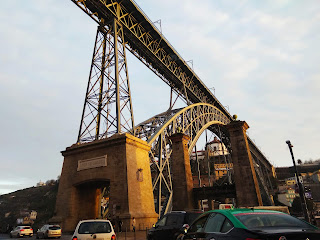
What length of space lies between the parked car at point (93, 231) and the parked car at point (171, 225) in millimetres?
2049

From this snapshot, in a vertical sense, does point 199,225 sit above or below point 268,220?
below

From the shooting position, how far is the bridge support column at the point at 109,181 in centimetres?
1688

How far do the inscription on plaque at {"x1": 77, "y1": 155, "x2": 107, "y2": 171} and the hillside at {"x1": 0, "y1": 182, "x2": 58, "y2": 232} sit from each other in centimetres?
8607

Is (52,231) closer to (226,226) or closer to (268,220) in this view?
(226,226)

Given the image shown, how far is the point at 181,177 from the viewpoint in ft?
75.9

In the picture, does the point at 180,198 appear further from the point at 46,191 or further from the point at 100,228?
the point at 46,191

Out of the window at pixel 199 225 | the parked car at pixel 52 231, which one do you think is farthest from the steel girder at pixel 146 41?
the window at pixel 199 225

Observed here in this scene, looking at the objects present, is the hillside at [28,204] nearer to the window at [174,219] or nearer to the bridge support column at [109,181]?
the bridge support column at [109,181]

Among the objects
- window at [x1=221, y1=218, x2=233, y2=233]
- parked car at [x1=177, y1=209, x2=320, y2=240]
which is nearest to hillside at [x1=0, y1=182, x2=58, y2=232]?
parked car at [x1=177, y1=209, x2=320, y2=240]

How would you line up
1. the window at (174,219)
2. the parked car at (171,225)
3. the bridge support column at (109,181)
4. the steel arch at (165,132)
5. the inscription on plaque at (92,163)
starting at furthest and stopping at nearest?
the steel arch at (165,132)
the inscription on plaque at (92,163)
the bridge support column at (109,181)
the window at (174,219)
the parked car at (171,225)

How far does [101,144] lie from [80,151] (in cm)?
218

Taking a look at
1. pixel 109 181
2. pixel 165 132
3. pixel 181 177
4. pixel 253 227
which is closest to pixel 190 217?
pixel 253 227

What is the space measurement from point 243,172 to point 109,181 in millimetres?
10662

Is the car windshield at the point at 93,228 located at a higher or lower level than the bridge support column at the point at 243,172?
lower
